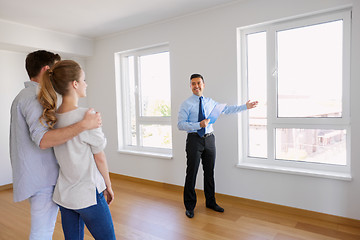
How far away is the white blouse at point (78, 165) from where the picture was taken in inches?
44.5

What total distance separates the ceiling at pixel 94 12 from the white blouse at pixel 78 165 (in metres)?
2.32

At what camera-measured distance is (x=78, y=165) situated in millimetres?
1138

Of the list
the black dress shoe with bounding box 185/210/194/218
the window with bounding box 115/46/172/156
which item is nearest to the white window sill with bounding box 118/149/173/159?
the window with bounding box 115/46/172/156

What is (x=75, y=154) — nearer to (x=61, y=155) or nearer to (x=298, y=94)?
(x=61, y=155)

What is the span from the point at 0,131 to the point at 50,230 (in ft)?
11.3

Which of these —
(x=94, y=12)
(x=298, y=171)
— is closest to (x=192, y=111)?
(x=298, y=171)

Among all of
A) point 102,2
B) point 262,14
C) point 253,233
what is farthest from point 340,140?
point 102,2

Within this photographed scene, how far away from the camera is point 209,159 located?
2908mm

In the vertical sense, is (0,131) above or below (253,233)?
Result: above

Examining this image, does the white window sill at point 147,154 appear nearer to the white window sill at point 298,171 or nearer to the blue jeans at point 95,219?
the white window sill at point 298,171

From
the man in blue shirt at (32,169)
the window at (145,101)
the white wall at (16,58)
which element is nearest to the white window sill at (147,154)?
the window at (145,101)

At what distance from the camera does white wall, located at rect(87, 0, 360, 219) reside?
8.27 feet

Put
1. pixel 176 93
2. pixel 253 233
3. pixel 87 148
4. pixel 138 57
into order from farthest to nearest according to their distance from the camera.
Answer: pixel 138 57, pixel 176 93, pixel 253 233, pixel 87 148

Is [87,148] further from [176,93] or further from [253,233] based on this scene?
[176,93]
